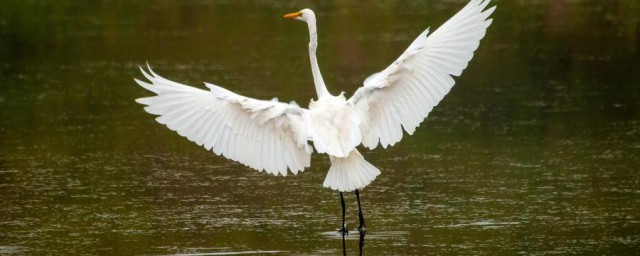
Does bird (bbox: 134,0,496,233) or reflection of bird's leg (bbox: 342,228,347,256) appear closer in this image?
reflection of bird's leg (bbox: 342,228,347,256)

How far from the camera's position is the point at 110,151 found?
11.4m

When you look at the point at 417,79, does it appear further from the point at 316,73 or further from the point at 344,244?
the point at 344,244

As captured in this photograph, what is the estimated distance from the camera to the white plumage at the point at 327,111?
790 cm

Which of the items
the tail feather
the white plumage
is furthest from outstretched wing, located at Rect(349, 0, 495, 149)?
the tail feather

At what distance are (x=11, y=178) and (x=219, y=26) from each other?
9331 mm

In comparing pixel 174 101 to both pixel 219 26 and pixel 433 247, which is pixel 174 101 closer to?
pixel 433 247

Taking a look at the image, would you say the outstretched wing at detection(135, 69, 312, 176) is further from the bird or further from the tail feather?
the tail feather

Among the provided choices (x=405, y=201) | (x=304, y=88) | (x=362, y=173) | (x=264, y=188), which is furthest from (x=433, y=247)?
(x=304, y=88)

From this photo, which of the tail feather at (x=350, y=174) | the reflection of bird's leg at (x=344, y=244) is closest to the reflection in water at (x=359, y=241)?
the reflection of bird's leg at (x=344, y=244)

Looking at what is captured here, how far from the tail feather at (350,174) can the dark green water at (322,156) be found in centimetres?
41

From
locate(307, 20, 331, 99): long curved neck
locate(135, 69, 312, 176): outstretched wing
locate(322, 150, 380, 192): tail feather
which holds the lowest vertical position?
locate(322, 150, 380, 192): tail feather

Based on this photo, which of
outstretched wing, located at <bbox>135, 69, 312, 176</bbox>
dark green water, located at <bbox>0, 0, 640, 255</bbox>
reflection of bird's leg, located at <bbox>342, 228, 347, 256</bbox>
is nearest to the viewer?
reflection of bird's leg, located at <bbox>342, 228, 347, 256</bbox>

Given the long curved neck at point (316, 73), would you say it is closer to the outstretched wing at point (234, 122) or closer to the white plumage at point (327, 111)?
the white plumage at point (327, 111)

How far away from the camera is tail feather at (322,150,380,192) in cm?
767
